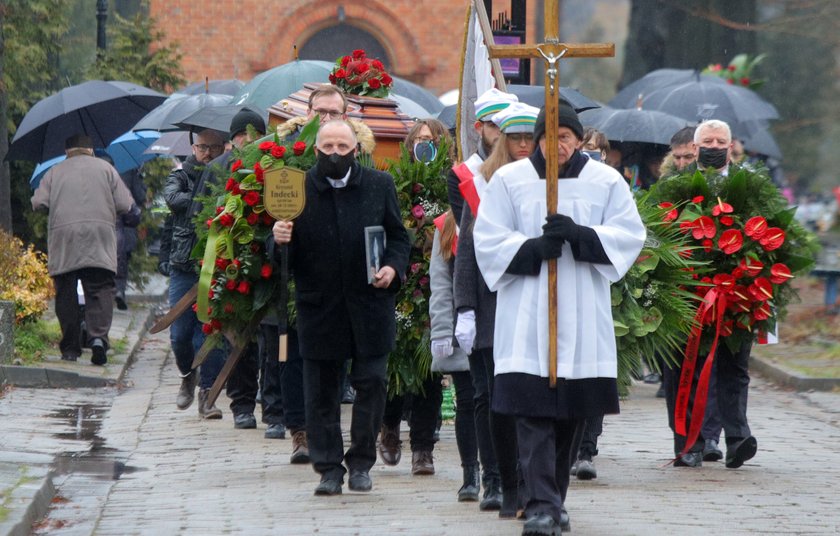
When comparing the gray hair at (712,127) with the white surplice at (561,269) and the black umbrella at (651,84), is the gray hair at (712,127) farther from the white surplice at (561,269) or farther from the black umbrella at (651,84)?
the black umbrella at (651,84)

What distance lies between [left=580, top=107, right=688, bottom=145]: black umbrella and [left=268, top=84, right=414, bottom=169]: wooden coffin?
474cm

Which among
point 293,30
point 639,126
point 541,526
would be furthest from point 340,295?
point 293,30

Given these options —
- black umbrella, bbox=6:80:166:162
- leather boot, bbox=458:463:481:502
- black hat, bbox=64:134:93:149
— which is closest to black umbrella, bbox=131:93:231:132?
black umbrella, bbox=6:80:166:162

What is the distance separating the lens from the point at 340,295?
8.12 m

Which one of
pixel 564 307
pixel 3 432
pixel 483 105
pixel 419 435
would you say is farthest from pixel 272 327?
pixel 564 307

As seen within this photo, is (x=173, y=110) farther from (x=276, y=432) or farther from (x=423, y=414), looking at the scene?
(x=423, y=414)

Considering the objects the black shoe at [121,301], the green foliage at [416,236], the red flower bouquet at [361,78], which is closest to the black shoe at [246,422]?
the green foliage at [416,236]

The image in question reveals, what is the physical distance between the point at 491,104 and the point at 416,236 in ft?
5.57

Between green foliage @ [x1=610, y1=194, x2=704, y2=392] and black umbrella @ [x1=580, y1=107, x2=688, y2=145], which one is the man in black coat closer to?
green foliage @ [x1=610, y1=194, x2=704, y2=392]

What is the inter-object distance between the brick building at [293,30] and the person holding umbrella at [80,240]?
63.3ft

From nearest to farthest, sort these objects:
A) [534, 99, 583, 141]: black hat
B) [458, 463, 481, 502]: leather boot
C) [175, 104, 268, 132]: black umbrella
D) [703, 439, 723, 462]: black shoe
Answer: [534, 99, 583, 141]: black hat
[458, 463, 481, 502]: leather boot
[703, 439, 723, 462]: black shoe
[175, 104, 268, 132]: black umbrella

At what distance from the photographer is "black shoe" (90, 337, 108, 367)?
1403 cm

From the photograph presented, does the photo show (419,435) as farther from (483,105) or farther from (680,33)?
(680,33)

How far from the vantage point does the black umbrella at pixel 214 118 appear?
11422 millimetres
